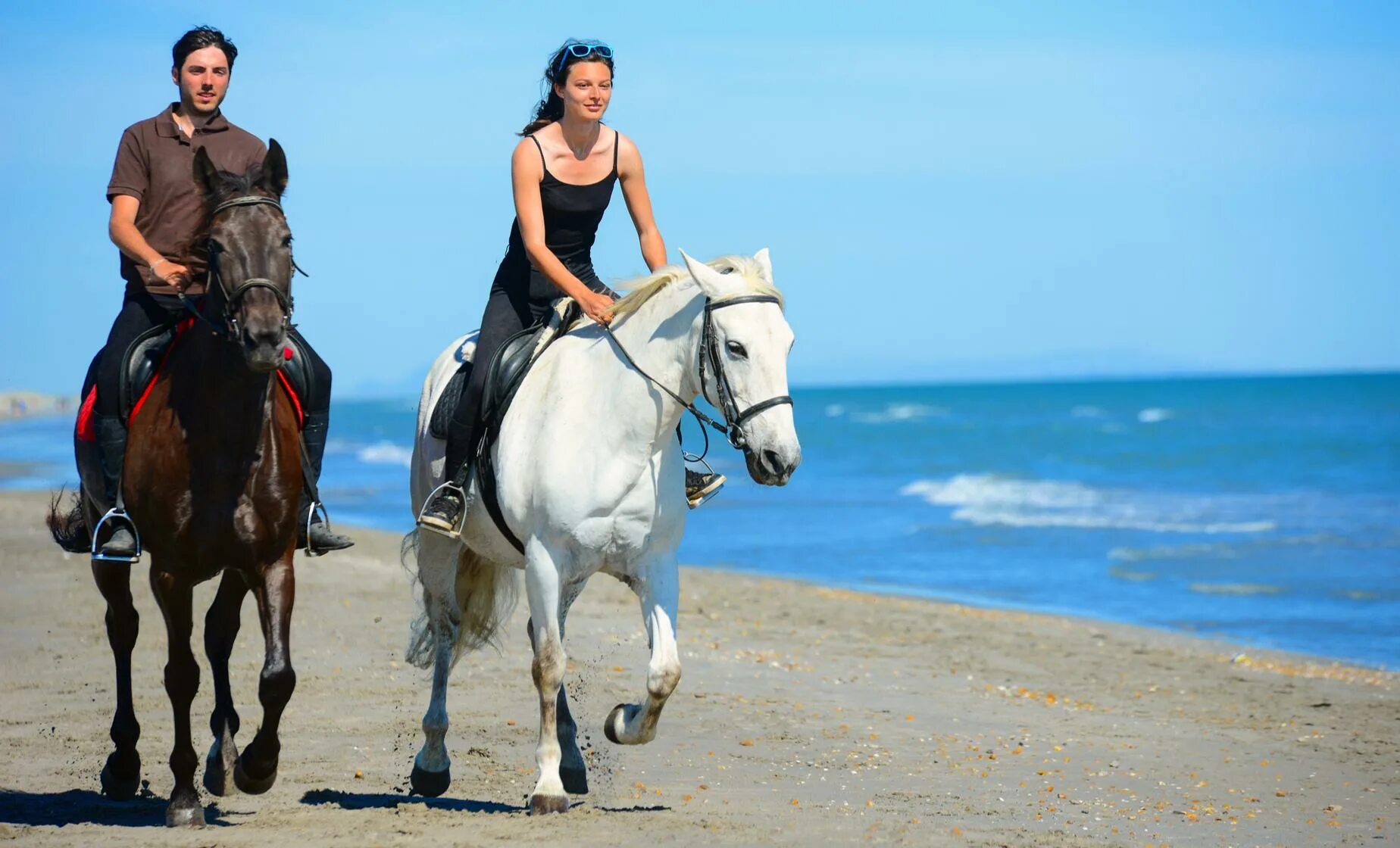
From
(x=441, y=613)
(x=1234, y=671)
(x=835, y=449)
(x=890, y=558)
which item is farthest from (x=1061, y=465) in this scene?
(x=441, y=613)

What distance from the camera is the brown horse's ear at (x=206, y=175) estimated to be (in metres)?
5.55

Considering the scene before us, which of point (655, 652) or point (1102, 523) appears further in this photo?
point (1102, 523)

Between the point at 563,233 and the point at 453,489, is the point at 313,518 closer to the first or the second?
the point at 453,489

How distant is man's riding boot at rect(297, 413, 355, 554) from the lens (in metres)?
6.36

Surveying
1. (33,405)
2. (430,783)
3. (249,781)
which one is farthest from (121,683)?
(33,405)

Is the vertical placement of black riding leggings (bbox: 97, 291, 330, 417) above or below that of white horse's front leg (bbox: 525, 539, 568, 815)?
above

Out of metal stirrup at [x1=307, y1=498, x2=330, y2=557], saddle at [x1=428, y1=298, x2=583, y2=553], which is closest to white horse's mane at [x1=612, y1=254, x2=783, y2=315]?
saddle at [x1=428, y1=298, x2=583, y2=553]

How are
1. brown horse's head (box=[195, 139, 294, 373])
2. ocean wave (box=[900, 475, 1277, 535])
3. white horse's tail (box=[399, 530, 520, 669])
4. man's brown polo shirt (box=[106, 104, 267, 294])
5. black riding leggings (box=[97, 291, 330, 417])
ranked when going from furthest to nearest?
ocean wave (box=[900, 475, 1277, 535])
white horse's tail (box=[399, 530, 520, 669])
man's brown polo shirt (box=[106, 104, 267, 294])
black riding leggings (box=[97, 291, 330, 417])
brown horse's head (box=[195, 139, 294, 373])

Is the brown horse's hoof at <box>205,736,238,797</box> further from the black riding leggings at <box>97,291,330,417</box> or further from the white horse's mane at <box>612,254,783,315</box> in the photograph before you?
the white horse's mane at <box>612,254,783,315</box>

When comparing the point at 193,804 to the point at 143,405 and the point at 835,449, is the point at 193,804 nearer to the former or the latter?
the point at 143,405

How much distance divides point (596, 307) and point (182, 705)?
2.31 m

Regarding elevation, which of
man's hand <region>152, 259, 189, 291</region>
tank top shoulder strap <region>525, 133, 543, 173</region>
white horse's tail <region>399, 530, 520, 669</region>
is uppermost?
tank top shoulder strap <region>525, 133, 543, 173</region>

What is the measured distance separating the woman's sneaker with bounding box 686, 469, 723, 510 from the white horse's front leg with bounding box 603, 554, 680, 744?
17.3 inches

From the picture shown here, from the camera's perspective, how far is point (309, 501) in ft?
20.9
